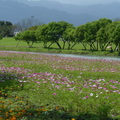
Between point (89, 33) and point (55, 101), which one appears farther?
point (89, 33)

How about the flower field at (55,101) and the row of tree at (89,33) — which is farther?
the row of tree at (89,33)

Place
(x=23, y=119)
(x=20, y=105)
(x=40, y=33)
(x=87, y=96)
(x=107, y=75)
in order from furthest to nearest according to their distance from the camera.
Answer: (x=40, y=33) < (x=107, y=75) < (x=87, y=96) < (x=20, y=105) < (x=23, y=119)

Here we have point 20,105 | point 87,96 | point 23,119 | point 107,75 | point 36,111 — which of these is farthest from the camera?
point 107,75

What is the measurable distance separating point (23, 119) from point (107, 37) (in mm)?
64643

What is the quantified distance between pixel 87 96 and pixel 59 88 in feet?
7.39

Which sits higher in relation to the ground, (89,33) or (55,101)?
(89,33)

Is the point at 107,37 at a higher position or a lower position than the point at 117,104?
higher

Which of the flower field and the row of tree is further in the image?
the row of tree

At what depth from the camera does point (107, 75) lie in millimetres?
18266

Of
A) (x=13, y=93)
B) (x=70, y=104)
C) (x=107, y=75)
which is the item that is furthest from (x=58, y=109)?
(x=107, y=75)

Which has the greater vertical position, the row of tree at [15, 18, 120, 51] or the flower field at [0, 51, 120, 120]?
the row of tree at [15, 18, 120, 51]

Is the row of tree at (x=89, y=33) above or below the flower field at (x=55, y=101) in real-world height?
above

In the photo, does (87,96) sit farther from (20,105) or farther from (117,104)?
(20,105)

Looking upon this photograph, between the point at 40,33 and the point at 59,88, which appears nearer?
the point at 59,88
